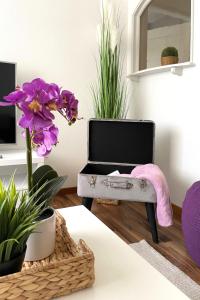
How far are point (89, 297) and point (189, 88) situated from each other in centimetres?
170

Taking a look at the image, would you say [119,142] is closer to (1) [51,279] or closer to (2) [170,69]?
(2) [170,69]

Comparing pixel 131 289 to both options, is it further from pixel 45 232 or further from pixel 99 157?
pixel 99 157

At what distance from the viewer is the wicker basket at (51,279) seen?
21.3 inches

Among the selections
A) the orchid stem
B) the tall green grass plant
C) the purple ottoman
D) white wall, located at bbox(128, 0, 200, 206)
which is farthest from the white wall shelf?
the orchid stem

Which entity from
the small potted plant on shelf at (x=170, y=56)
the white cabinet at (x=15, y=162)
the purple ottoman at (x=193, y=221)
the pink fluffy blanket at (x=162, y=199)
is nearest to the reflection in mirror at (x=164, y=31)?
the small potted plant on shelf at (x=170, y=56)

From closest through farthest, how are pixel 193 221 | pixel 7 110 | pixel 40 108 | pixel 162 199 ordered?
pixel 40 108, pixel 193 221, pixel 162 199, pixel 7 110

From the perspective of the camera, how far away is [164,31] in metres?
2.28

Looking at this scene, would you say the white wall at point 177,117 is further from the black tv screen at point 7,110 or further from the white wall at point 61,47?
the black tv screen at point 7,110

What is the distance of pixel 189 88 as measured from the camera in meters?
1.99

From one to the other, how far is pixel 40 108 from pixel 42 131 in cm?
7

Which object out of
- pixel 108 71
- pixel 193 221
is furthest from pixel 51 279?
pixel 108 71

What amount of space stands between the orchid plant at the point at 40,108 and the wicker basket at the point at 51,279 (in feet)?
0.79

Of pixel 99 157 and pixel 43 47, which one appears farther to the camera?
pixel 43 47

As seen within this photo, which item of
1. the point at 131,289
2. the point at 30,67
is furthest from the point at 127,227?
the point at 30,67
